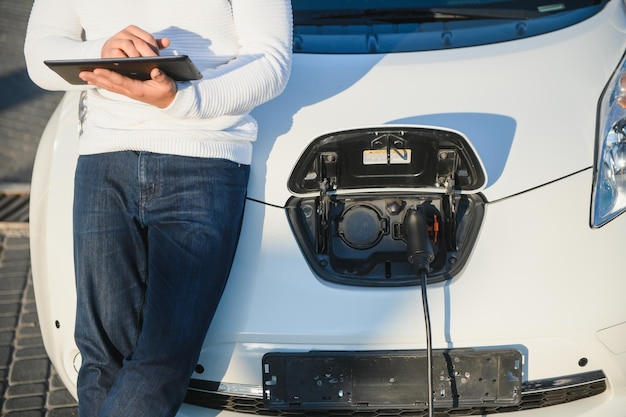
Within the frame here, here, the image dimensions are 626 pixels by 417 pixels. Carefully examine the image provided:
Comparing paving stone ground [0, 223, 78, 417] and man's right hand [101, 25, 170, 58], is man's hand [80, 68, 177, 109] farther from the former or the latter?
paving stone ground [0, 223, 78, 417]

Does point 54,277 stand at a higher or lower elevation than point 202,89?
lower

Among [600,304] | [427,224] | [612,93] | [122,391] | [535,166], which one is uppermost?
[612,93]

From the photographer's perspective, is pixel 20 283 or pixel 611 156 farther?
pixel 20 283

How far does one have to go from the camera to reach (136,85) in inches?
77.1

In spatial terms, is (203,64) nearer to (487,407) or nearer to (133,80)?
(133,80)

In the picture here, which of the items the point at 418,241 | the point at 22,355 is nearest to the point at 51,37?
the point at 418,241

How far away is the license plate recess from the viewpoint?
200 cm

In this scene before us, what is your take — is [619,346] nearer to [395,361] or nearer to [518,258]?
[518,258]

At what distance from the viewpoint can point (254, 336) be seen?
2027 millimetres

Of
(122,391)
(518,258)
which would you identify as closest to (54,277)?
(122,391)

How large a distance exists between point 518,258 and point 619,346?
322 mm

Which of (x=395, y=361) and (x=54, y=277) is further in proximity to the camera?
(x=54, y=277)

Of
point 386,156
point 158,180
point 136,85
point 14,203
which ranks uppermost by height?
point 136,85

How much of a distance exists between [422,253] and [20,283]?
7.65ft
